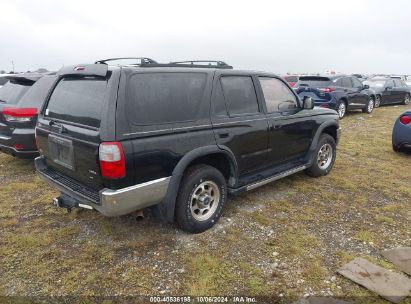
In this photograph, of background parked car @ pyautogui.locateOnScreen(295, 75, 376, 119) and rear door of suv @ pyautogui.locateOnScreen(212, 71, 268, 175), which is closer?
rear door of suv @ pyautogui.locateOnScreen(212, 71, 268, 175)

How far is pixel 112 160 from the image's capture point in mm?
2918

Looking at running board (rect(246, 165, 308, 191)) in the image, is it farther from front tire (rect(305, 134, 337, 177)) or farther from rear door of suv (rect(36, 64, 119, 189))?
rear door of suv (rect(36, 64, 119, 189))

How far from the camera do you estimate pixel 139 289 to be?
2.96 m

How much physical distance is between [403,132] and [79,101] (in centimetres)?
638

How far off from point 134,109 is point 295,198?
2894 mm

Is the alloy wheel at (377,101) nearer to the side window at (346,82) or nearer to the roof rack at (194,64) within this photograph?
the side window at (346,82)

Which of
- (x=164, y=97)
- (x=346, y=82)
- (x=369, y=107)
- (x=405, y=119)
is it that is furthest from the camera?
(x=369, y=107)

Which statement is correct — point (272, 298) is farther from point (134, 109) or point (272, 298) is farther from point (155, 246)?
point (134, 109)

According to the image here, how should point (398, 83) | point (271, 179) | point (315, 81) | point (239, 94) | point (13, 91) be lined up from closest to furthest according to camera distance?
point (239, 94), point (271, 179), point (13, 91), point (315, 81), point (398, 83)

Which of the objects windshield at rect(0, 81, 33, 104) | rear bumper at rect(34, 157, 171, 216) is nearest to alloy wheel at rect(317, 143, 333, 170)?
rear bumper at rect(34, 157, 171, 216)

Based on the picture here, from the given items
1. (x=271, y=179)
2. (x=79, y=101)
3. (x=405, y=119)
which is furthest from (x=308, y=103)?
(x=79, y=101)

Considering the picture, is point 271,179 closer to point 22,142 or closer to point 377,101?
point 22,142

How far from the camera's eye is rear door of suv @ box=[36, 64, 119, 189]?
3010mm

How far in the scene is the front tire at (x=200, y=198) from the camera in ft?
11.6
